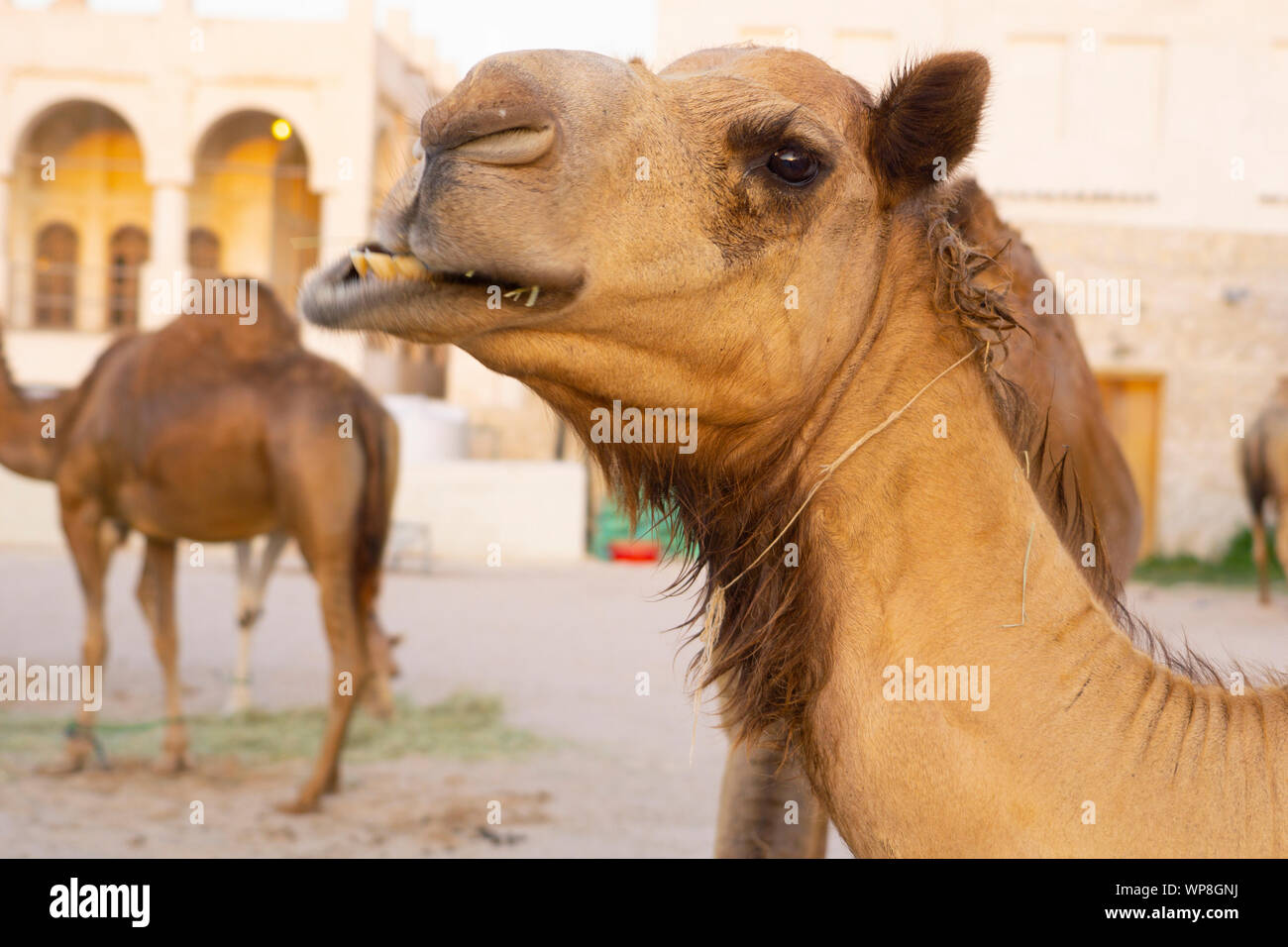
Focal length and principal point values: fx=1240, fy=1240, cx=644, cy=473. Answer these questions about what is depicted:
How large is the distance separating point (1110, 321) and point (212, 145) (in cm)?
1939

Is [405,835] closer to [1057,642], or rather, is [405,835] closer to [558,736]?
[558,736]

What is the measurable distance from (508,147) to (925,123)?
71 centimetres

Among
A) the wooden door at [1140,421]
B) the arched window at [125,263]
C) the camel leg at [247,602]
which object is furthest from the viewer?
the arched window at [125,263]

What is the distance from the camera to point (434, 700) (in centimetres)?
922

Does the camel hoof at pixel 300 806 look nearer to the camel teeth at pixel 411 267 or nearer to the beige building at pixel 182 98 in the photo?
the camel teeth at pixel 411 267

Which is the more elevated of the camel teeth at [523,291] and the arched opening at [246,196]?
the arched opening at [246,196]

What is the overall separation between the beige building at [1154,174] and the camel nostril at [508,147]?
1962 cm

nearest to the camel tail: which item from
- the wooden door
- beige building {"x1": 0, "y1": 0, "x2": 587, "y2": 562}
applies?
beige building {"x1": 0, "y1": 0, "x2": 587, "y2": 562}
